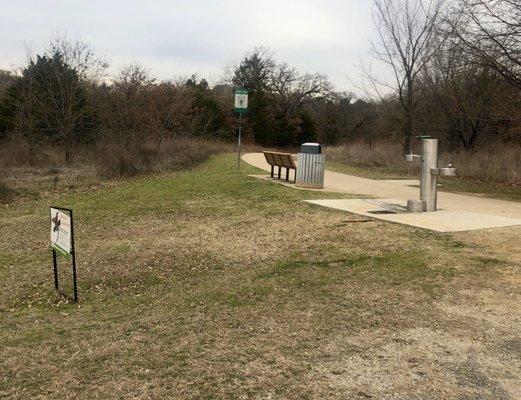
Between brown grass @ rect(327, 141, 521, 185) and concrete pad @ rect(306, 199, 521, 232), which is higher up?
brown grass @ rect(327, 141, 521, 185)

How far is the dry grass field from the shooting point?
310 centimetres

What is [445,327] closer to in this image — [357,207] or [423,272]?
[423,272]

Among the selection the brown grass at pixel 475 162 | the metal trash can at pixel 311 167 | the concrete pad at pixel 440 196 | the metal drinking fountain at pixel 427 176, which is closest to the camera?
the metal drinking fountain at pixel 427 176

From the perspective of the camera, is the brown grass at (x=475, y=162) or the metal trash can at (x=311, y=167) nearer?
the metal trash can at (x=311, y=167)

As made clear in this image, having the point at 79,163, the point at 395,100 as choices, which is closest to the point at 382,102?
the point at 395,100

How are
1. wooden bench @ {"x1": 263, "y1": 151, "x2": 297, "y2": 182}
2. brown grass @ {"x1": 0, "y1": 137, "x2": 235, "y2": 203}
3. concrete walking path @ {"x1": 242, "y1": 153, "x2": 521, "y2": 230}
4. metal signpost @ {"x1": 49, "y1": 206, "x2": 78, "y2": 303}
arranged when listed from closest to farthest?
metal signpost @ {"x1": 49, "y1": 206, "x2": 78, "y2": 303} → concrete walking path @ {"x1": 242, "y1": 153, "x2": 521, "y2": 230} → wooden bench @ {"x1": 263, "y1": 151, "x2": 297, "y2": 182} → brown grass @ {"x1": 0, "y1": 137, "x2": 235, "y2": 203}

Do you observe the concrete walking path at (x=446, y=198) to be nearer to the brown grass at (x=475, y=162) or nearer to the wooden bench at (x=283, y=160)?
the wooden bench at (x=283, y=160)

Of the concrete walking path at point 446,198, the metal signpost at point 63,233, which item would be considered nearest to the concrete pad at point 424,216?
the concrete walking path at point 446,198

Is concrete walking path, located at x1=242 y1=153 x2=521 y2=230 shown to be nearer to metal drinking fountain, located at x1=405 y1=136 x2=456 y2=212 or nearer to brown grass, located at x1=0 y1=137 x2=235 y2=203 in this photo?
metal drinking fountain, located at x1=405 y1=136 x2=456 y2=212

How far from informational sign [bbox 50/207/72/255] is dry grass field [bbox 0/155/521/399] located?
57 centimetres

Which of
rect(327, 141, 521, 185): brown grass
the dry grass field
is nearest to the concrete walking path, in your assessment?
the dry grass field

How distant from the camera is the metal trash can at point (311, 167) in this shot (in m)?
12.3

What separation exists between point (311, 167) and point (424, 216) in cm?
439

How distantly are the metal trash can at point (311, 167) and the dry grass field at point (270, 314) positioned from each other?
13.5 ft
